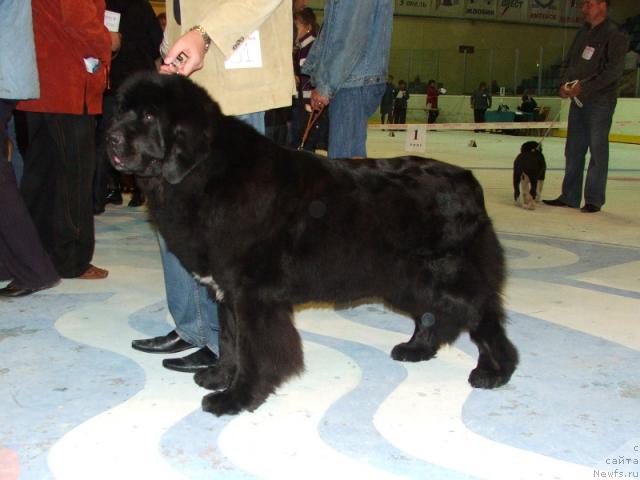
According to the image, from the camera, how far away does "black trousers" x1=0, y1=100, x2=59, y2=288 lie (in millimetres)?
3844

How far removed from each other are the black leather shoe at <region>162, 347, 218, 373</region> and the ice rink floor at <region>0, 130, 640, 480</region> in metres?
0.06

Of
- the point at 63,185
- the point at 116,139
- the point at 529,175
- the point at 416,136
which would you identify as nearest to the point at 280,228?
the point at 116,139

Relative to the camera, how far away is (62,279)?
447 cm

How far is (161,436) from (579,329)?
2242mm

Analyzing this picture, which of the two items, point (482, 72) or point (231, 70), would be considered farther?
point (482, 72)

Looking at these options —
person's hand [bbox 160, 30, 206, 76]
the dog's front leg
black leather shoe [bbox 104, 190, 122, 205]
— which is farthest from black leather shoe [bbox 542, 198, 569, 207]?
person's hand [bbox 160, 30, 206, 76]

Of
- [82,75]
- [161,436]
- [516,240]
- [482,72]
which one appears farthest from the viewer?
[482,72]

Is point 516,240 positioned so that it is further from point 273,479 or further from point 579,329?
point 273,479

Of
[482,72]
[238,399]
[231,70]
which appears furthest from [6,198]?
[482,72]

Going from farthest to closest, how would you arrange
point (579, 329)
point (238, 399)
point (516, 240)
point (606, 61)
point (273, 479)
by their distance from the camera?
point (606, 61) < point (516, 240) < point (579, 329) < point (238, 399) < point (273, 479)

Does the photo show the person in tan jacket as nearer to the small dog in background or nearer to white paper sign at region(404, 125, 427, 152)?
the small dog in background

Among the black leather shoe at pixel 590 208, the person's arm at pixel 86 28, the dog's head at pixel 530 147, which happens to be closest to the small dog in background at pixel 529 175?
the dog's head at pixel 530 147

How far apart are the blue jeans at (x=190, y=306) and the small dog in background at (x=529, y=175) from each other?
5066mm

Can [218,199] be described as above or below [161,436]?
above
